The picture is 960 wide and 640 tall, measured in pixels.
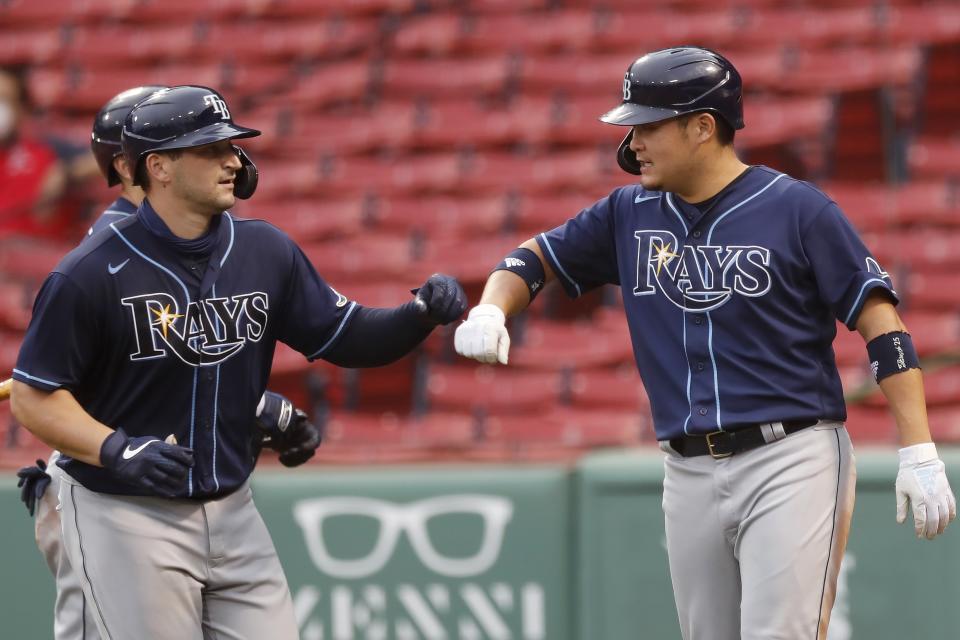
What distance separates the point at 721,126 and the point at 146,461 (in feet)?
4.53

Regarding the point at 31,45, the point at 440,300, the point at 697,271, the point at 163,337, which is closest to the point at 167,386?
the point at 163,337

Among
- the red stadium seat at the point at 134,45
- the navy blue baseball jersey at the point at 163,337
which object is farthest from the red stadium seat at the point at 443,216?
the navy blue baseball jersey at the point at 163,337

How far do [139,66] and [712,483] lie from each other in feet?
20.6

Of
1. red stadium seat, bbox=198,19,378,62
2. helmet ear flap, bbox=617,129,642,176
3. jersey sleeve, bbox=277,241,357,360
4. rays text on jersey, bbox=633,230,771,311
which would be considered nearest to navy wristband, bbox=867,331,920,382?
rays text on jersey, bbox=633,230,771,311

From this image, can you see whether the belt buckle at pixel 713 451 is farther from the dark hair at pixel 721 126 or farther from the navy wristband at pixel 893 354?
the dark hair at pixel 721 126

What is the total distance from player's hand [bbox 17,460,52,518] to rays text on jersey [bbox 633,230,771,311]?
1.45 m

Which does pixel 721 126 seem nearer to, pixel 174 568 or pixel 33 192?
pixel 174 568

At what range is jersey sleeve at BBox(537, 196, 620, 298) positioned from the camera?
3.24 m

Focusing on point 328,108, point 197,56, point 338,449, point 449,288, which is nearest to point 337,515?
point 338,449

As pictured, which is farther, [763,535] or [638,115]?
[638,115]

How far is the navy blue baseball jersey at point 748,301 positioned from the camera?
2908mm

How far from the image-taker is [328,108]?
320 inches

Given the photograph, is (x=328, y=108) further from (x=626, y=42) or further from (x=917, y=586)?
(x=917, y=586)

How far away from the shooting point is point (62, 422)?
109 inches
